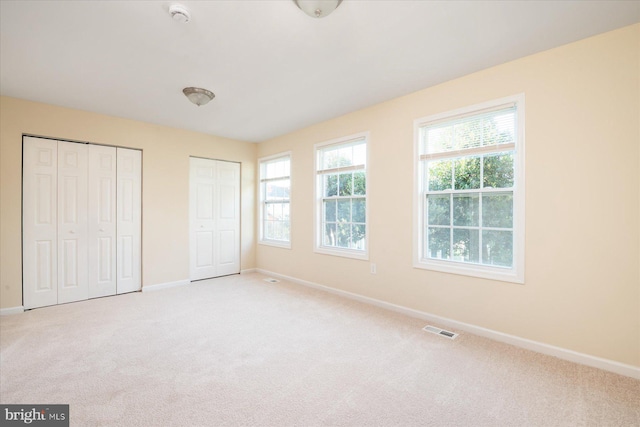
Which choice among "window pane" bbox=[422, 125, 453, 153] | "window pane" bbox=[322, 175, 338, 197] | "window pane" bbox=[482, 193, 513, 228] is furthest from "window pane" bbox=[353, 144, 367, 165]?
"window pane" bbox=[482, 193, 513, 228]

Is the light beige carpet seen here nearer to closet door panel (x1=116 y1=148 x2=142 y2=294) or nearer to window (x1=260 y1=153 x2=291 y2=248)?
closet door panel (x1=116 y1=148 x2=142 y2=294)

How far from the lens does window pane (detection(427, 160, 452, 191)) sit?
3.13 metres

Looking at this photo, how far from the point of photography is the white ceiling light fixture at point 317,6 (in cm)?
182

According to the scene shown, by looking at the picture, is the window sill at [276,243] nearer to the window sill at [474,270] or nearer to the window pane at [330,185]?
the window pane at [330,185]

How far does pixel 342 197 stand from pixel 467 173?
1.75 m

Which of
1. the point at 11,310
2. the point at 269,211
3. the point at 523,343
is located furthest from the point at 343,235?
the point at 11,310

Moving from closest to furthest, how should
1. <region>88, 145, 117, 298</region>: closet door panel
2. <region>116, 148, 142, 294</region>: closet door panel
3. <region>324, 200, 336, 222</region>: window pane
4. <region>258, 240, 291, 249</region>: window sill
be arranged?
<region>88, 145, 117, 298</region>: closet door panel
<region>116, 148, 142, 294</region>: closet door panel
<region>324, 200, 336, 222</region>: window pane
<region>258, 240, 291, 249</region>: window sill

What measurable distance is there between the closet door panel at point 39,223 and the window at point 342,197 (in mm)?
3606

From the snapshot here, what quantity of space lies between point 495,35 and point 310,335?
3.08 m

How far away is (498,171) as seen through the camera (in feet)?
9.14

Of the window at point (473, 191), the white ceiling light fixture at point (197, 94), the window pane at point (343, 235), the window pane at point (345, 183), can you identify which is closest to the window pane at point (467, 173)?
the window at point (473, 191)

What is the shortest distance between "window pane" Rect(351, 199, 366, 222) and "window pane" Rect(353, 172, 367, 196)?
0.11 meters

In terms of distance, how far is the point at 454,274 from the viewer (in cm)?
301

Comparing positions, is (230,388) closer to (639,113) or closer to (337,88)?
(337,88)
